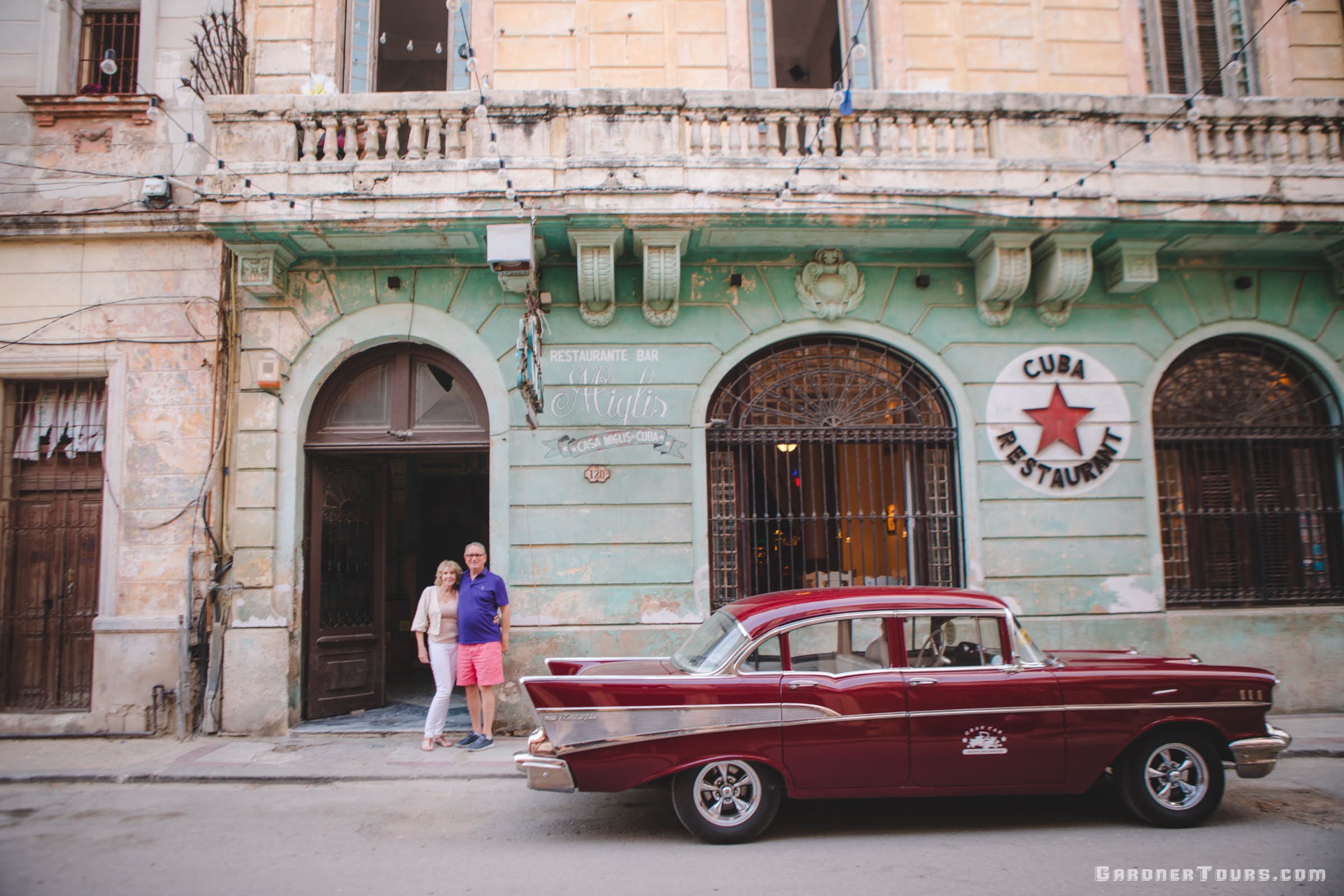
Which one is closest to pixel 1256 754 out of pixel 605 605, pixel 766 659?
pixel 766 659

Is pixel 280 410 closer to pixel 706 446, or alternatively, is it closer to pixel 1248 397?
pixel 706 446

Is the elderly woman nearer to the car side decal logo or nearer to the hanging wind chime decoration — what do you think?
the hanging wind chime decoration

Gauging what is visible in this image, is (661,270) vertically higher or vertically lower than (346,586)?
higher

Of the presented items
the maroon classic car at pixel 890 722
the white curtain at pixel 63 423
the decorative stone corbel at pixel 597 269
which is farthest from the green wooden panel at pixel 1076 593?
the white curtain at pixel 63 423

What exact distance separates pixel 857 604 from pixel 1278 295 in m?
7.37

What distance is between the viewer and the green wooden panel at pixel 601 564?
808cm

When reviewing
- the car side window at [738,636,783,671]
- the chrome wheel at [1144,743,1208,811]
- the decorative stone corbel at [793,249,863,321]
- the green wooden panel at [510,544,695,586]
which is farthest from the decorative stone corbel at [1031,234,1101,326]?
the car side window at [738,636,783,671]

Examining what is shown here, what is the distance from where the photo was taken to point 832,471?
28.4 ft

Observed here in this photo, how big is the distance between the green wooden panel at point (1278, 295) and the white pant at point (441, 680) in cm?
959

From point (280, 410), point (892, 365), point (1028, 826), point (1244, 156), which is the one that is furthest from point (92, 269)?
point (1244, 156)

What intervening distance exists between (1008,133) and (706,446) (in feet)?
15.1

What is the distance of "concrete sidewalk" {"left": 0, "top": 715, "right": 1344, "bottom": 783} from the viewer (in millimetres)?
6660

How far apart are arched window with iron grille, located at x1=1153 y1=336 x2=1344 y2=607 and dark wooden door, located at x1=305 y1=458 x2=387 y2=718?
29.3 feet

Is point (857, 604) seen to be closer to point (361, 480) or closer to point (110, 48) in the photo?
point (361, 480)
